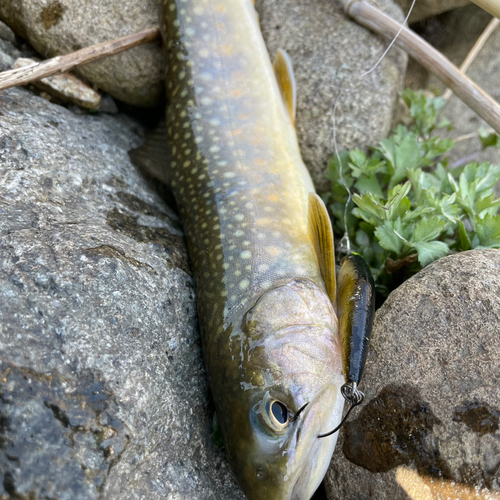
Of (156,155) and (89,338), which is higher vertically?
(156,155)

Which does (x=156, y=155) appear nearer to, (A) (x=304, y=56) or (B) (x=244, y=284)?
(B) (x=244, y=284)

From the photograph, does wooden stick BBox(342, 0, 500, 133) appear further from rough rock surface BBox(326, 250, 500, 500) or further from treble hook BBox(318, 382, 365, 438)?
treble hook BBox(318, 382, 365, 438)

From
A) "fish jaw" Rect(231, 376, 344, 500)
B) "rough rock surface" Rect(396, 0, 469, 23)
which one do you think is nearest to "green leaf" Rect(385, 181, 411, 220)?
"fish jaw" Rect(231, 376, 344, 500)

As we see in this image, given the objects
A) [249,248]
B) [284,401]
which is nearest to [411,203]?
[249,248]

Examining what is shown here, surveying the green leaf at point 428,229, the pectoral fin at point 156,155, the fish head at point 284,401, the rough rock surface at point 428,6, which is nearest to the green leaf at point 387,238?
the green leaf at point 428,229

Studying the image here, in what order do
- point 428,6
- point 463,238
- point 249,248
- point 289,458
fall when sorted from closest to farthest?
point 289,458 → point 249,248 → point 463,238 → point 428,6

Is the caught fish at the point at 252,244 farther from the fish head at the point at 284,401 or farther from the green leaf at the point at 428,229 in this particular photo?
the green leaf at the point at 428,229

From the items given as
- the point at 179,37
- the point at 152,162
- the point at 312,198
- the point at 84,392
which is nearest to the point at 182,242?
the point at 152,162
